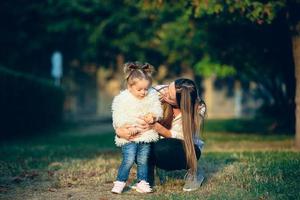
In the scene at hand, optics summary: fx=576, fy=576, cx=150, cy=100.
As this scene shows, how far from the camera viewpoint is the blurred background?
1691 cm

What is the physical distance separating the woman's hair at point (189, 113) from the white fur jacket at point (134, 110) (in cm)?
32

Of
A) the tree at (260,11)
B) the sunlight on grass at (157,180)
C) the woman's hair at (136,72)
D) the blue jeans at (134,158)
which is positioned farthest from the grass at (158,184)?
the tree at (260,11)

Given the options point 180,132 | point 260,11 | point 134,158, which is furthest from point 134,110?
point 260,11

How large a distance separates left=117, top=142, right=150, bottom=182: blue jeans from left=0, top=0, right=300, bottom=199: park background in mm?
273

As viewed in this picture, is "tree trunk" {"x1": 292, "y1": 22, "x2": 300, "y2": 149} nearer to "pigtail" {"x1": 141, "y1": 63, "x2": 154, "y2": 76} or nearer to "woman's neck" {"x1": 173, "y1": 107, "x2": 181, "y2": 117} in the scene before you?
"woman's neck" {"x1": 173, "y1": 107, "x2": 181, "y2": 117}

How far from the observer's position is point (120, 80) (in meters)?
46.0

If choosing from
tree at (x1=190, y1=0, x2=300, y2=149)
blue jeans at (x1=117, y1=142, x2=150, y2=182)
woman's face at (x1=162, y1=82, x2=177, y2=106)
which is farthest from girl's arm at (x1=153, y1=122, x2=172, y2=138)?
tree at (x1=190, y1=0, x2=300, y2=149)

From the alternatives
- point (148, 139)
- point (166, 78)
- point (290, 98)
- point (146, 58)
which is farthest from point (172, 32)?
point (148, 139)

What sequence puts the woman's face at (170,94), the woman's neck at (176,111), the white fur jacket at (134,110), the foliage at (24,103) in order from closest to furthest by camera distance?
the white fur jacket at (134,110), the woman's face at (170,94), the woman's neck at (176,111), the foliage at (24,103)

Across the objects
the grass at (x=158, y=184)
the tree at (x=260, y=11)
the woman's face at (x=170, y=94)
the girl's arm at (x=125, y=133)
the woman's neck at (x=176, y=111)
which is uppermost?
the tree at (x=260, y=11)

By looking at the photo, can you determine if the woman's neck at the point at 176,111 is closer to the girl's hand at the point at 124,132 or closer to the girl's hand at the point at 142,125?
the girl's hand at the point at 142,125

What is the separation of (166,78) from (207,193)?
32.4 metres

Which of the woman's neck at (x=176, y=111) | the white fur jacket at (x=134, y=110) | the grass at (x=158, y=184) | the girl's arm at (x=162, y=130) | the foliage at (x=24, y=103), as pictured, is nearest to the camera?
the grass at (x=158, y=184)

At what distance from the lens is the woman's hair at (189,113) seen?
7.09 m
